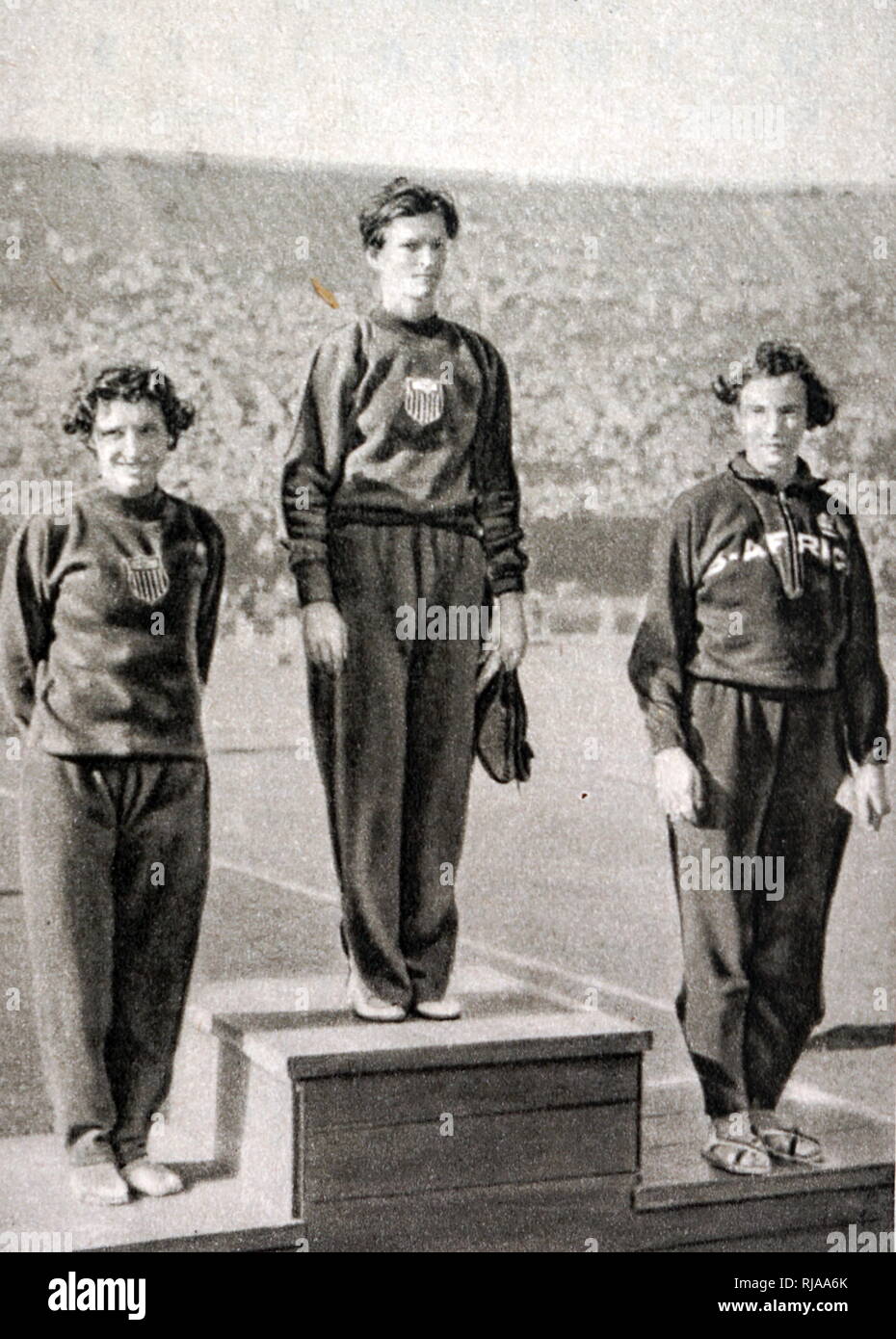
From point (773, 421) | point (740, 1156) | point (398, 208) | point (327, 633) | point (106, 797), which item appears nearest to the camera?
point (106, 797)

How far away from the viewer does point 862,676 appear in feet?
13.7

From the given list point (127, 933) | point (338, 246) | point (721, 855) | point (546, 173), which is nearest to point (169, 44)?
point (338, 246)

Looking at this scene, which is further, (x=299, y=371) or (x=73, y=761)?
(x=299, y=371)

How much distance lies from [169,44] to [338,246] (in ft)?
1.95

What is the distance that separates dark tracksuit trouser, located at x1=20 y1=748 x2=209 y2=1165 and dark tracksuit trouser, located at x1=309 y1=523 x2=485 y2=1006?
1.14 ft

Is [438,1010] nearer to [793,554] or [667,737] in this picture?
[667,737]

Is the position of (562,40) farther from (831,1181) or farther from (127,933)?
(831,1181)

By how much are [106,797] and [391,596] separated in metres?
0.75

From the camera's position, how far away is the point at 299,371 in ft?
12.8

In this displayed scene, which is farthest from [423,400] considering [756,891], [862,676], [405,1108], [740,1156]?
[740,1156]

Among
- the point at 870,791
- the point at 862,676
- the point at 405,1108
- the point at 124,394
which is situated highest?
the point at 124,394

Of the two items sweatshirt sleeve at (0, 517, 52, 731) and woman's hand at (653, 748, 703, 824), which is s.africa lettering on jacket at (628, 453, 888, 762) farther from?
sweatshirt sleeve at (0, 517, 52, 731)

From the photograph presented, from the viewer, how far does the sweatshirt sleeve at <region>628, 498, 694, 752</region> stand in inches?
160

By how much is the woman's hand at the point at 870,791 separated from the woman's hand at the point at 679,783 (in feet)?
1.36
